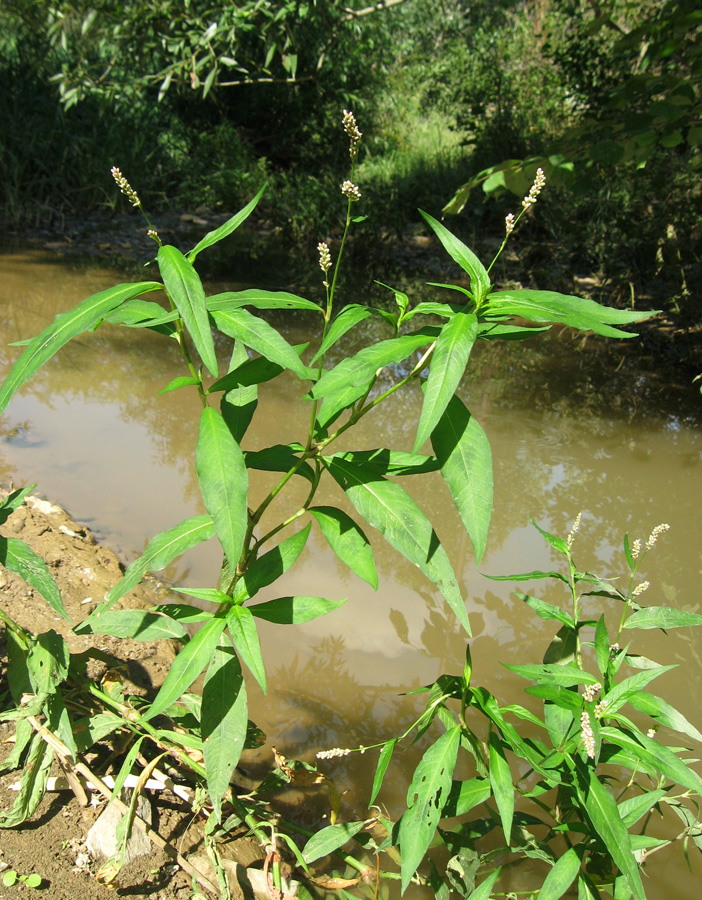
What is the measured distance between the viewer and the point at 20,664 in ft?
5.05

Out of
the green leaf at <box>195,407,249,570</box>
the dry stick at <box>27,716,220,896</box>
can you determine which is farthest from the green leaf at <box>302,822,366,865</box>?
the green leaf at <box>195,407,249,570</box>

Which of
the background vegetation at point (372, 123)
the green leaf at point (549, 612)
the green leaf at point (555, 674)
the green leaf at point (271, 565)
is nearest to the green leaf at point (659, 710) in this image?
the green leaf at point (555, 674)

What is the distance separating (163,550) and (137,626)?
0.17m

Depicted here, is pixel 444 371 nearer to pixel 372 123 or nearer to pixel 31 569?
pixel 31 569

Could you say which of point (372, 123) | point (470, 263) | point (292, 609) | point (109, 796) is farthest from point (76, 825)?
point (372, 123)

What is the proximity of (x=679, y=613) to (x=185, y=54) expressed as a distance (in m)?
5.04

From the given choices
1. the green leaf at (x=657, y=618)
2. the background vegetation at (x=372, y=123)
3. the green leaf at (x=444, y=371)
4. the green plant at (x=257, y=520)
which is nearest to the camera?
the green leaf at (x=444, y=371)

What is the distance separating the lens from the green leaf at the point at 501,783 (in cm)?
119

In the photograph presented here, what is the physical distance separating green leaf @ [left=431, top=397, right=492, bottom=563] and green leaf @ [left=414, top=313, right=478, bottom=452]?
85mm

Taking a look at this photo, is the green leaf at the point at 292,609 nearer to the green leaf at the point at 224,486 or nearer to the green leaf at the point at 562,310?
the green leaf at the point at 224,486

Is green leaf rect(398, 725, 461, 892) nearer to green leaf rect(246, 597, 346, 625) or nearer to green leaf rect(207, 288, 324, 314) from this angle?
green leaf rect(246, 597, 346, 625)

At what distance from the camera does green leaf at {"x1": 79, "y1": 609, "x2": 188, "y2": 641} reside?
133 cm

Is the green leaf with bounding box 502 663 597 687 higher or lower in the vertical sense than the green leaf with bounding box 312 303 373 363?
lower

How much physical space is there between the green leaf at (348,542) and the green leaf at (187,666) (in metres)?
0.25
